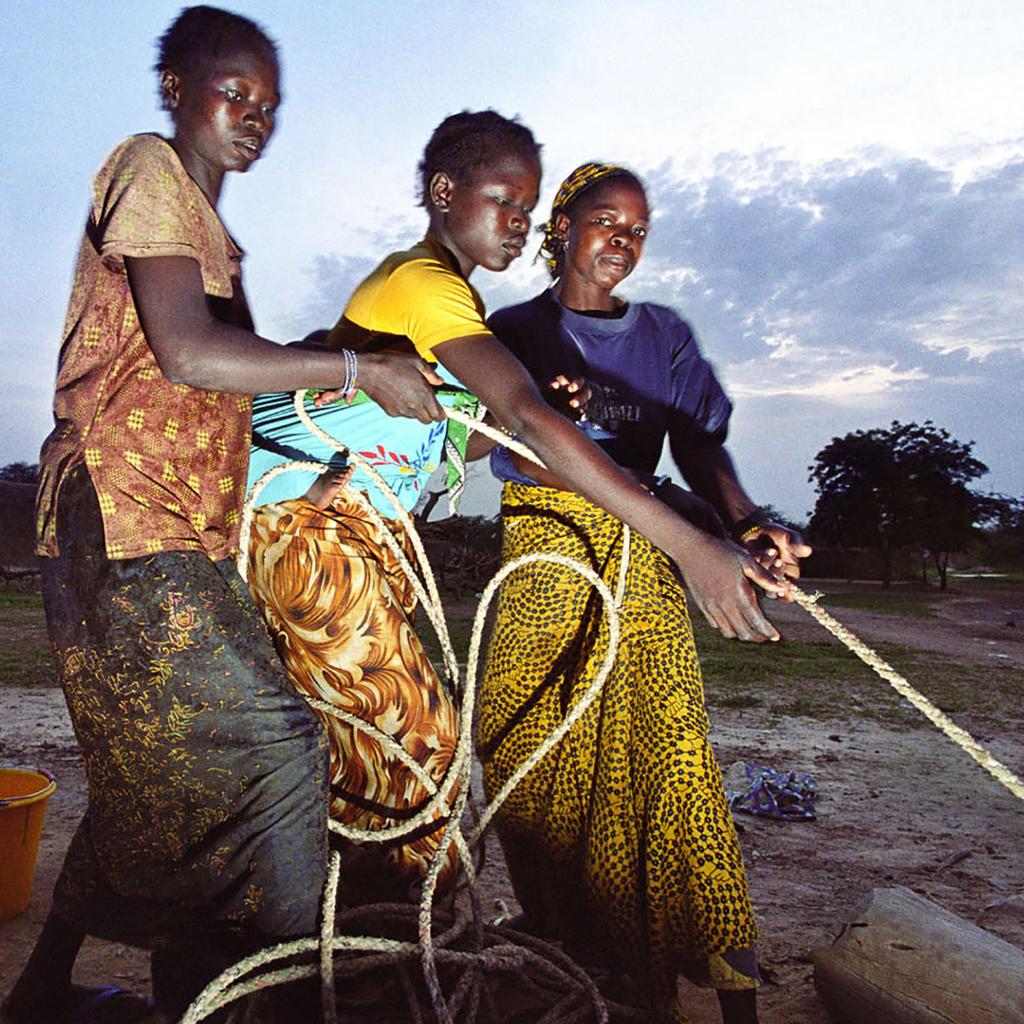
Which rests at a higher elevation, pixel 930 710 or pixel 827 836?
pixel 930 710

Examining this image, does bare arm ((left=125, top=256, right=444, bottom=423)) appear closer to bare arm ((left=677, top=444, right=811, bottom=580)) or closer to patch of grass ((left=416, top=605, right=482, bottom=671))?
bare arm ((left=677, top=444, right=811, bottom=580))

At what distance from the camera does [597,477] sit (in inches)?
70.3

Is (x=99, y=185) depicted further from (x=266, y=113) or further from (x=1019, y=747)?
(x=1019, y=747)

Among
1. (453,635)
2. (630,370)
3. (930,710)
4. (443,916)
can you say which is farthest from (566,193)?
(453,635)

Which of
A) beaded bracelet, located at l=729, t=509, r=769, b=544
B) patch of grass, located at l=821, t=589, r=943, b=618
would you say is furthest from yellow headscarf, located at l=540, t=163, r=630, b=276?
patch of grass, located at l=821, t=589, r=943, b=618

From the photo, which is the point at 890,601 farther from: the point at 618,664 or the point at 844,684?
the point at 618,664

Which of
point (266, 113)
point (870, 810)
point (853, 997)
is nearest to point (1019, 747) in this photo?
point (870, 810)

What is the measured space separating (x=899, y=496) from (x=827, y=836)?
80.9ft

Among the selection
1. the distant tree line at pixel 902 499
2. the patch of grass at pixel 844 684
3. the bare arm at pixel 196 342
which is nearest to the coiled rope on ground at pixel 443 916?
the bare arm at pixel 196 342

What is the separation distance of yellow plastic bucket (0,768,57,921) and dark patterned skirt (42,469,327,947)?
1223 mm

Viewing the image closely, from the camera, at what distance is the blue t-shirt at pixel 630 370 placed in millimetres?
2572

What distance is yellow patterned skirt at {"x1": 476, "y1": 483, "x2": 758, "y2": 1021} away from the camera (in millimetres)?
2115

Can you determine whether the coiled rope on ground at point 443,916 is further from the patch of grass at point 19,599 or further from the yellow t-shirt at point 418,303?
the patch of grass at point 19,599

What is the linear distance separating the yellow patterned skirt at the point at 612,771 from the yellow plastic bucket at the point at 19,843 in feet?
4.32
